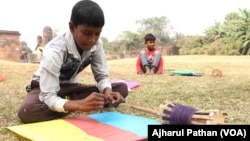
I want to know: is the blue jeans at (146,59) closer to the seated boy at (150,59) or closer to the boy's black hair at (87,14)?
the seated boy at (150,59)

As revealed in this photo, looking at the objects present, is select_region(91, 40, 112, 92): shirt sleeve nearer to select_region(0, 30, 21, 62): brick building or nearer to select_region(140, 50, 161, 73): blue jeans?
select_region(140, 50, 161, 73): blue jeans

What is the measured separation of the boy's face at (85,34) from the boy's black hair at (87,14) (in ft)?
0.09

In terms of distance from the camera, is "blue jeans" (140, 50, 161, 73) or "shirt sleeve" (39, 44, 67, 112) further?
"blue jeans" (140, 50, 161, 73)

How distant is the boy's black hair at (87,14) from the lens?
6.30 feet

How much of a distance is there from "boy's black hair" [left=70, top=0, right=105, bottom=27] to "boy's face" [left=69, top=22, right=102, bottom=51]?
27mm

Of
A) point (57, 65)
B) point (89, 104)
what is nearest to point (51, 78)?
point (57, 65)

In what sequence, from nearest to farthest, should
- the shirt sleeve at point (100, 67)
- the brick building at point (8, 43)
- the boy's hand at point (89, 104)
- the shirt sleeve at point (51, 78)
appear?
1. the boy's hand at point (89, 104)
2. the shirt sleeve at point (51, 78)
3. the shirt sleeve at point (100, 67)
4. the brick building at point (8, 43)

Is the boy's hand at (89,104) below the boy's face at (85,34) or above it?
below

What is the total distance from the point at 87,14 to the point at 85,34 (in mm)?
124

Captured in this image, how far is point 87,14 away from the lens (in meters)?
1.92

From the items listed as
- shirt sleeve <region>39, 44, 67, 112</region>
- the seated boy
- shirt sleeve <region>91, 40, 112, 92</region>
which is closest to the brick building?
the seated boy

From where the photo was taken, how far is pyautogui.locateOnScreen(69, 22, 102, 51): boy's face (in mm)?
1951

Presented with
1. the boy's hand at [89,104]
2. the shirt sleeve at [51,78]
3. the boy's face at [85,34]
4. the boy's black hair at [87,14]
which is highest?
the boy's black hair at [87,14]

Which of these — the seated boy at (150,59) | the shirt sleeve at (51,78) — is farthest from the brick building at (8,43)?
the shirt sleeve at (51,78)
